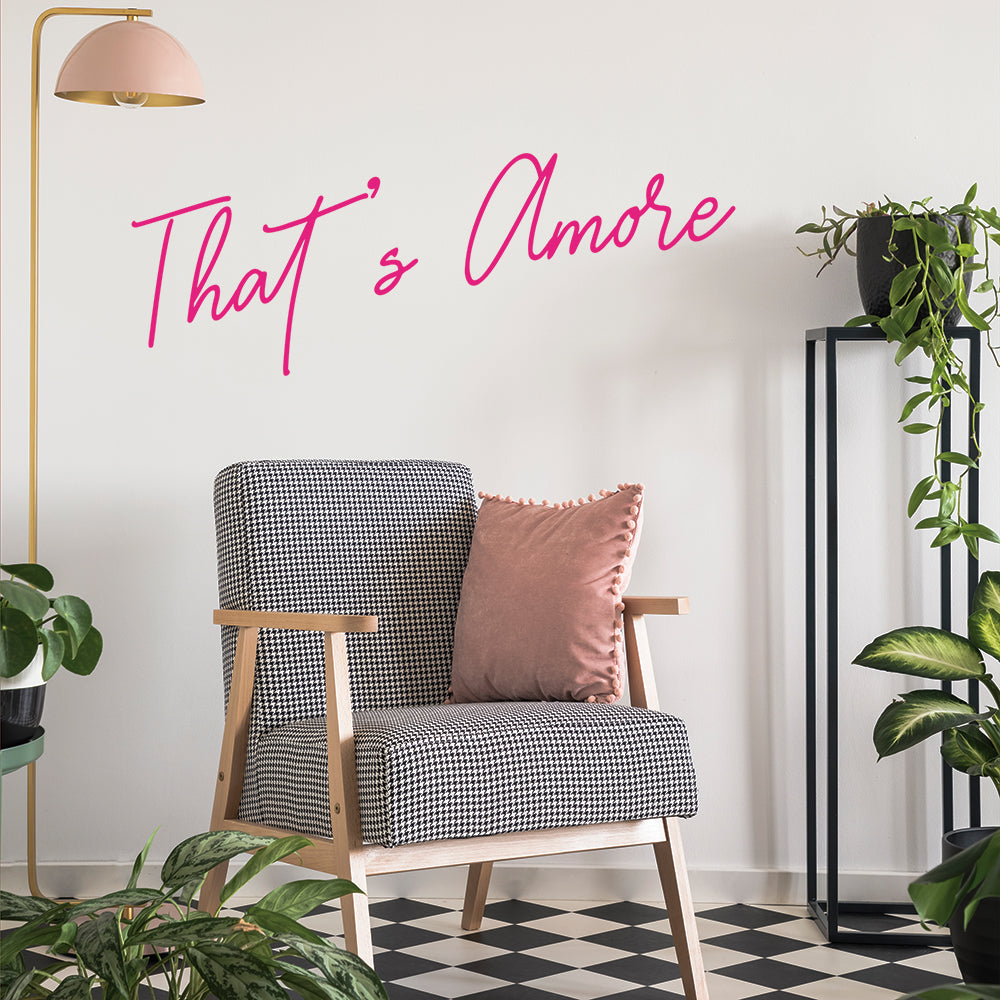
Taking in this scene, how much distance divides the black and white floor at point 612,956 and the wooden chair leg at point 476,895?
0.07 feet

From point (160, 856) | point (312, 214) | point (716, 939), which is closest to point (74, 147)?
point (312, 214)

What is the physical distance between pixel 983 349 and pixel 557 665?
4.06ft

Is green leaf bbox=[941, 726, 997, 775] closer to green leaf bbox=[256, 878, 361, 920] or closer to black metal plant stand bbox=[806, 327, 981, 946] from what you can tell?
black metal plant stand bbox=[806, 327, 981, 946]

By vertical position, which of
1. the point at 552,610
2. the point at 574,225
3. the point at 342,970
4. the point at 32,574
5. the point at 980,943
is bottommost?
the point at 980,943

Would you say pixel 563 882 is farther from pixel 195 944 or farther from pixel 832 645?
pixel 195 944

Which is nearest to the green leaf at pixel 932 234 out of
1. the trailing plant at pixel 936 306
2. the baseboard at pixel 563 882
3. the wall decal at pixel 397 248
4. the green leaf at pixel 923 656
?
the trailing plant at pixel 936 306

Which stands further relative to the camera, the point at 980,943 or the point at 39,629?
the point at 980,943

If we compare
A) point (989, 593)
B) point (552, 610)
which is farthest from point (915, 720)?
point (552, 610)

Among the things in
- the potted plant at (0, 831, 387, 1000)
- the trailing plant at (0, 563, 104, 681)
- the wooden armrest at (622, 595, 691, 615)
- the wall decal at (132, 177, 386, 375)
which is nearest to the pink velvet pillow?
the wooden armrest at (622, 595, 691, 615)

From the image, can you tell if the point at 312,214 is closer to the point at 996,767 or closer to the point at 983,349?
the point at 983,349

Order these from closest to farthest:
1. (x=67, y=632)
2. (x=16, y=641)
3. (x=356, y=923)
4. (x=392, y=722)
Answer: (x=16, y=641) → (x=67, y=632) → (x=356, y=923) → (x=392, y=722)

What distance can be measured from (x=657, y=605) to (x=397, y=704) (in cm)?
55

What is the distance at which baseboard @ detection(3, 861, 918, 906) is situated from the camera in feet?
8.95

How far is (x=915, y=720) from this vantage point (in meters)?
2.15
